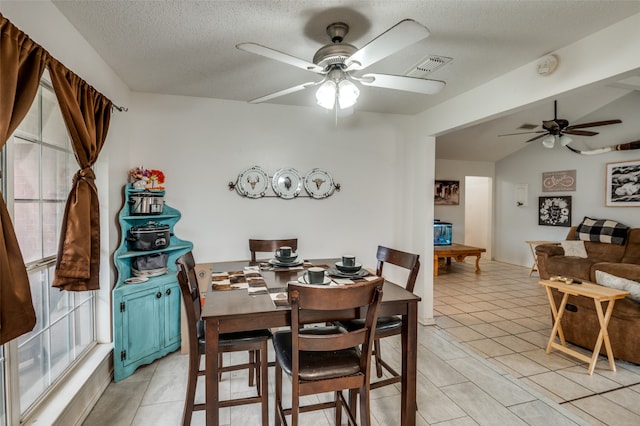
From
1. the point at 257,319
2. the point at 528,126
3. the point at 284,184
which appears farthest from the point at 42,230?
the point at 528,126

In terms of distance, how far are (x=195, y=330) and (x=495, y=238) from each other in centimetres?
759

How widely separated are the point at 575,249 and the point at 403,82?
4.60 meters

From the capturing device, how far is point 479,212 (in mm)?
8258

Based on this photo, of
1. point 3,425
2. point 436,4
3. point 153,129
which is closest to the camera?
point 3,425

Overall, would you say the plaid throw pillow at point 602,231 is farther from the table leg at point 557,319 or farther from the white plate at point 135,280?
the white plate at point 135,280

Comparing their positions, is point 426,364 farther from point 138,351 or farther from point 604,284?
point 138,351

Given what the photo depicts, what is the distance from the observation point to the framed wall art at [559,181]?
19.6ft

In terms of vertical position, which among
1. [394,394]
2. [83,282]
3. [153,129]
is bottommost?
[394,394]

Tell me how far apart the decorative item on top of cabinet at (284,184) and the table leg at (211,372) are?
2.04 meters

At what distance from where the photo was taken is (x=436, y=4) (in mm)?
1766

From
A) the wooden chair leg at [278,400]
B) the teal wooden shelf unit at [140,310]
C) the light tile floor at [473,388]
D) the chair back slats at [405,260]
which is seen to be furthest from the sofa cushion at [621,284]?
the teal wooden shelf unit at [140,310]

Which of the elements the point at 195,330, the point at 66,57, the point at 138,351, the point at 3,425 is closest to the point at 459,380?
the point at 195,330

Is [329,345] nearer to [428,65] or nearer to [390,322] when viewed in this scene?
[390,322]

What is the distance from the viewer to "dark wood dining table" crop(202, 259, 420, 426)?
154cm
